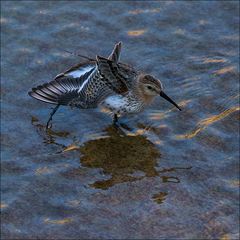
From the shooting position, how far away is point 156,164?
412 inches

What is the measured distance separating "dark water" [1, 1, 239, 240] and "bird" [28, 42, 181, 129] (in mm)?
393

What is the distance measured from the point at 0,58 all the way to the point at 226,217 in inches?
211

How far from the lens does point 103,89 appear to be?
11.0m

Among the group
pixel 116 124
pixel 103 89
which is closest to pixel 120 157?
pixel 116 124

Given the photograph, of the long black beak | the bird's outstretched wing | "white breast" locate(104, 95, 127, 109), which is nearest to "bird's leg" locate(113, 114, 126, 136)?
"white breast" locate(104, 95, 127, 109)

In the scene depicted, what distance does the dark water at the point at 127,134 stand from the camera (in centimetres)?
934

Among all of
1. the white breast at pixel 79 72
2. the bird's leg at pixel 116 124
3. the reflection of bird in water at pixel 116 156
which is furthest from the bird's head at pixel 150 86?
the white breast at pixel 79 72

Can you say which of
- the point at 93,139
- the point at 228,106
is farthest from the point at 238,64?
the point at 93,139

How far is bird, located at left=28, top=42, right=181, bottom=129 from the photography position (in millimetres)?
11000

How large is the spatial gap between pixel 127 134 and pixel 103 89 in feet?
2.54

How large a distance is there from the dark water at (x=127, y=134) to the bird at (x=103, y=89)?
1.29 ft

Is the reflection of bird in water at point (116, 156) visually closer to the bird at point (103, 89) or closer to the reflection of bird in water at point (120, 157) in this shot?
the reflection of bird in water at point (120, 157)

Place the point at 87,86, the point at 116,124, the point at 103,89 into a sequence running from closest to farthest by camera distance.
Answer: the point at 103,89, the point at 87,86, the point at 116,124

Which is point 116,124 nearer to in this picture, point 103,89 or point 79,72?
point 103,89
